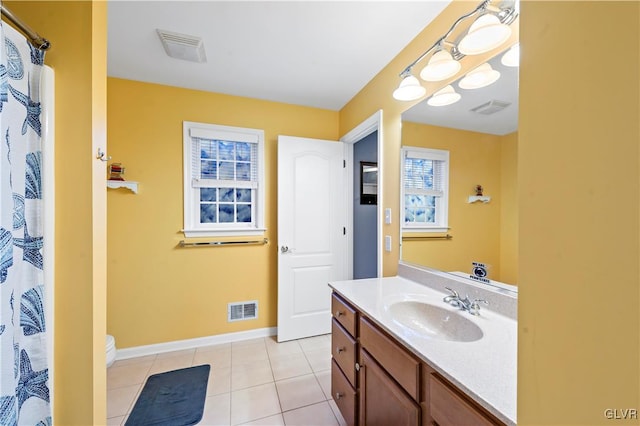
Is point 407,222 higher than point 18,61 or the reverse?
the reverse

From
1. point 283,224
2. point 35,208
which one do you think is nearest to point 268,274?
point 283,224

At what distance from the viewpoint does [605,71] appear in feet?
0.98

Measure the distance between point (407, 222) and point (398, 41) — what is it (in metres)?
1.25

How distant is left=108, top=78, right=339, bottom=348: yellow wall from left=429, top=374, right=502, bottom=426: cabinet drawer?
208 centimetres

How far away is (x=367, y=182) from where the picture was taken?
3109 millimetres

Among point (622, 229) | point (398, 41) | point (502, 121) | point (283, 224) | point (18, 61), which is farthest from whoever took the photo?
point (283, 224)

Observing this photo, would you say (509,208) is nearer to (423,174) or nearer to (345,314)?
(423,174)

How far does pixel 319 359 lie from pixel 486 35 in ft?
8.10

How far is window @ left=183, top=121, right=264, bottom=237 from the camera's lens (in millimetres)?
2434

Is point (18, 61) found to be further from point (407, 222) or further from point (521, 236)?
point (407, 222)

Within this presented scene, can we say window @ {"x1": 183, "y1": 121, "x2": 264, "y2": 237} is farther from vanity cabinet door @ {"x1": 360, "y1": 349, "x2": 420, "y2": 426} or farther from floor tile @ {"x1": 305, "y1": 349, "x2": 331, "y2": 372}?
vanity cabinet door @ {"x1": 360, "y1": 349, "x2": 420, "y2": 426}

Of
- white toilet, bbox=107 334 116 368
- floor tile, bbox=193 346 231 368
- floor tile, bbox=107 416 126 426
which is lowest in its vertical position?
floor tile, bbox=193 346 231 368

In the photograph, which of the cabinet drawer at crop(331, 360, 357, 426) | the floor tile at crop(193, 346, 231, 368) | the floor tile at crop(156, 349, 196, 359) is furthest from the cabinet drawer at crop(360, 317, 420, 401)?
the floor tile at crop(156, 349, 196, 359)

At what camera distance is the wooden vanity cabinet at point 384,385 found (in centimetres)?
75
